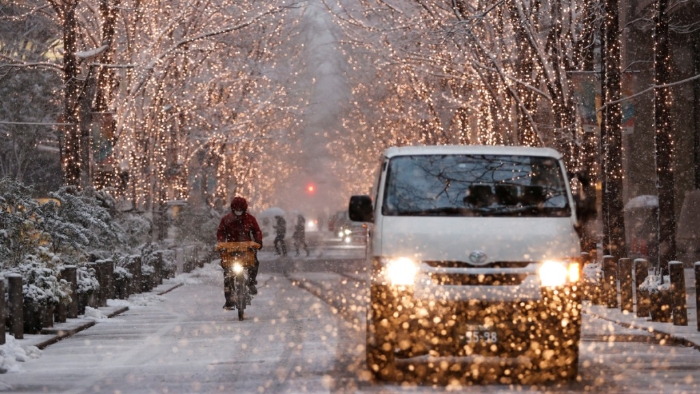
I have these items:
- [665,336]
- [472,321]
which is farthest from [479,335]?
[665,336]

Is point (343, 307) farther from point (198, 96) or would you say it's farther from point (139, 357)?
point (198, 96)

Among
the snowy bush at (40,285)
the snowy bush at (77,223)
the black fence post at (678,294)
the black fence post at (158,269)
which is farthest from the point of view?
the black fence post at (158,269)

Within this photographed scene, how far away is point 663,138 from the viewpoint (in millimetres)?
22953

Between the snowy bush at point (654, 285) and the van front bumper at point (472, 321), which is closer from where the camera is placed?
the van front bumper at point (472, 321)

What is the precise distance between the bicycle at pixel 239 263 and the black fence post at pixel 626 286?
5943mm

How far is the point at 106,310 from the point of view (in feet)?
66.9

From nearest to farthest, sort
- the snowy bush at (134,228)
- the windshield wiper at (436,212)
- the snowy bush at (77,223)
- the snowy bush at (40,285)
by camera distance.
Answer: the windshield wiper at (436,212) → the snowy bush at (40,285) → the snowy bush at (77,223) → the snowy bush at (134,228)

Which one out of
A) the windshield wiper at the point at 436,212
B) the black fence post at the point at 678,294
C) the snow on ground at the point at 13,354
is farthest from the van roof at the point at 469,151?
the black fence post at the point at 678,294

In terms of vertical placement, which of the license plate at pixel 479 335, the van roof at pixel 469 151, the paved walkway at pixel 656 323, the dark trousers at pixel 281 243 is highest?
the van roof at pixel 469 151

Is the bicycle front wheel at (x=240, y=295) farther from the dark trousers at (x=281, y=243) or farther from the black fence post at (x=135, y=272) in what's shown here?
the dark trousers at (x=281, y=243)

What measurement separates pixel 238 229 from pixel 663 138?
9.03 meters

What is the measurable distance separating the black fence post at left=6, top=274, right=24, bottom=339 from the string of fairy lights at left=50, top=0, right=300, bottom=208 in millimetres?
11687

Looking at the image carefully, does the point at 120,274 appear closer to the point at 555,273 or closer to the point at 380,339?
the point at 380,339

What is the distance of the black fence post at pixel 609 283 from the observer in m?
20.4
